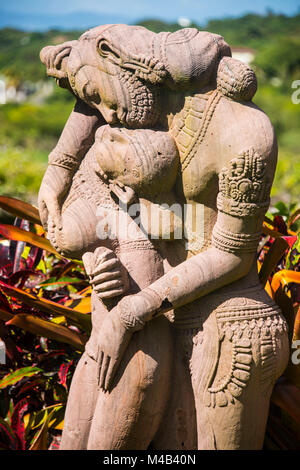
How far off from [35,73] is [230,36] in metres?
8.18

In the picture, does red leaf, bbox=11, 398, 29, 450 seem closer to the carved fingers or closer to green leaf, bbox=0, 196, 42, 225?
green leaf, bbox=0, 196, 42, 225

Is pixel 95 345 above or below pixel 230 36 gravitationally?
above

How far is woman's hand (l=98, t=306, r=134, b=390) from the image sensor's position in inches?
69.7

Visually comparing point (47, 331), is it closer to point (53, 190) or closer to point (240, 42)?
point (53, 190)

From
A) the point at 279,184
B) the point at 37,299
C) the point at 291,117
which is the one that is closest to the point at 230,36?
the point at 291,117

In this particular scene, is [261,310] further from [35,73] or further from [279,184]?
[35,73]

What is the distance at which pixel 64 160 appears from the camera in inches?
78.4

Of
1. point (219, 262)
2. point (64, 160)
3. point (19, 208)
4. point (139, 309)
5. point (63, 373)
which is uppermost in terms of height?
point (64, 160)

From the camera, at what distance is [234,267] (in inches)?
69.3

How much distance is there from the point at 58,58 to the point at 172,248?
728 millimetres

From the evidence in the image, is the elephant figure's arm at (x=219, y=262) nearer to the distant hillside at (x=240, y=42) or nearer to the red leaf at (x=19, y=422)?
the red leaf at (x=19, y=422)

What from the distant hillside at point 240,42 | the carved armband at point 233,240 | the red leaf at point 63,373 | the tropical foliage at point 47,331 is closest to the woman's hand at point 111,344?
the carved armband at point 233,240

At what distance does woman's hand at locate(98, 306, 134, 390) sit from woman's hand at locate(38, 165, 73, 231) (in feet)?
1.36

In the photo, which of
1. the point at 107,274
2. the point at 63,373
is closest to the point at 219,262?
the point at 107,274
